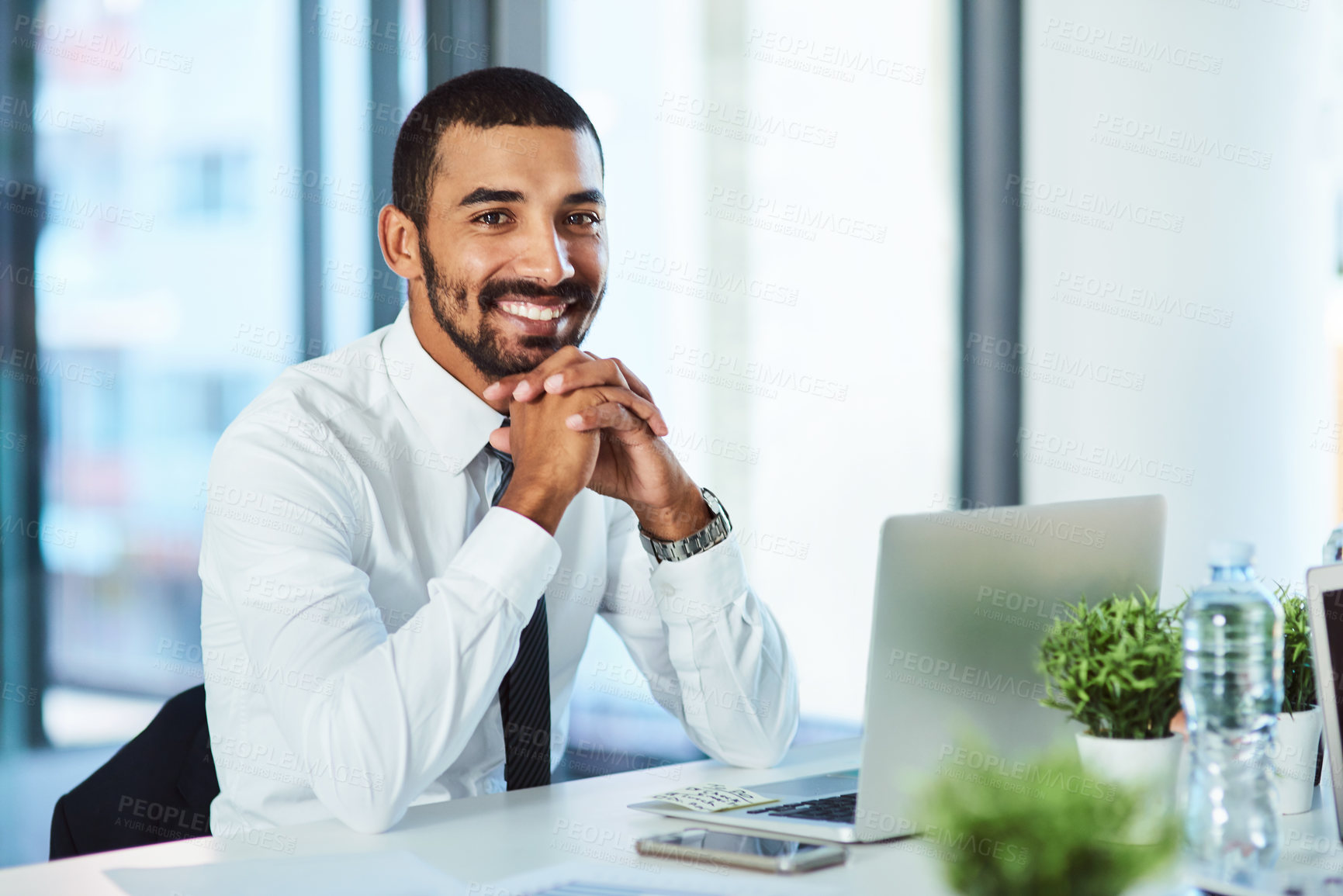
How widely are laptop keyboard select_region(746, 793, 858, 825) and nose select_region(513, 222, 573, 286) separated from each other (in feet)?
2.54

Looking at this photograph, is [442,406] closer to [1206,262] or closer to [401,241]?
[401,241]

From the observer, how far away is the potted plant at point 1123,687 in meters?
1.08

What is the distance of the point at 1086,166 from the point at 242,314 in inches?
80.3

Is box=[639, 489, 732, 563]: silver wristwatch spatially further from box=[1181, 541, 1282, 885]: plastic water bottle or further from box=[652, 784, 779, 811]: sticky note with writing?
box=[1181, 541, 1282, 885]: plastic water bottle

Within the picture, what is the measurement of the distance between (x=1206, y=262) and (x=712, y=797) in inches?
70.8

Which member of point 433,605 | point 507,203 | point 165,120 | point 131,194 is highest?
point 165,120

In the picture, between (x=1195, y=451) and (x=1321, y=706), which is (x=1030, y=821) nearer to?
(x=1321, y=706)

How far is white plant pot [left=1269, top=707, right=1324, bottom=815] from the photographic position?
120 centimetres

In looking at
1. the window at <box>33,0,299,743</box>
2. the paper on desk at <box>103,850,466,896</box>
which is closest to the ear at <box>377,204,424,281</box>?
the paper on desk at <box>103,850,466,896</box>

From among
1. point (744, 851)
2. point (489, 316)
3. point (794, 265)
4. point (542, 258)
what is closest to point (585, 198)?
point (542, 258)

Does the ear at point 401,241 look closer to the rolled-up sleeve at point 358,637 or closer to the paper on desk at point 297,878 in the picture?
the rolled-up sleeve at point 358,637

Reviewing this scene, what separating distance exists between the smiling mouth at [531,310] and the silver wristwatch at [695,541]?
33 cm

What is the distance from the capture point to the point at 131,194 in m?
2.86

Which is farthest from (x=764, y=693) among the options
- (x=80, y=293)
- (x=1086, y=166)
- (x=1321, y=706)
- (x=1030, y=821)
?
(x=80, y=293)
